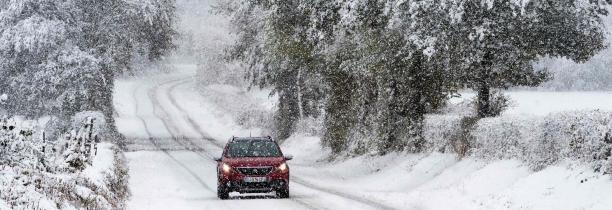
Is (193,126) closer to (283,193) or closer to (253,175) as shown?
(283,193)

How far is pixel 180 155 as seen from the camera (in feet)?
134

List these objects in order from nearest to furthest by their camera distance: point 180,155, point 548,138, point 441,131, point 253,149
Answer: point 548,138 < point 253,149 < point 441,131 < point 180,155

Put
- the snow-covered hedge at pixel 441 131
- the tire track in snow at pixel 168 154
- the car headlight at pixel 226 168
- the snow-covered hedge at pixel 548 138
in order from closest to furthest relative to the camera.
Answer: the snow-covered hedge at pixel 548 138, the car headlight at pixel 226 168, the snow-covered hedge at pixel 441 131, the tire track in snow at pixel 168 154

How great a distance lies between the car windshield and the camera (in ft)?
70.7

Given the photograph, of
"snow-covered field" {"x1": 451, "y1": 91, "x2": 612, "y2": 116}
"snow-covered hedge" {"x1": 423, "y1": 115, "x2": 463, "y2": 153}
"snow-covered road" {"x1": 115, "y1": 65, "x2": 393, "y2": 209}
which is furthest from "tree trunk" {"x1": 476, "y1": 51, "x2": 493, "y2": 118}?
"snow-covered field" {"x1": 451, "y1": 91, "x2": 612, "y2": 116}

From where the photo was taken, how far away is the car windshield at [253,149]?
2155 centimetres

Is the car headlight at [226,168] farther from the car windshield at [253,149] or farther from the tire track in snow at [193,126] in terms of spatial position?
the tire track in snow at [193,126]

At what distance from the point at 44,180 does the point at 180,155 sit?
27.5 metres

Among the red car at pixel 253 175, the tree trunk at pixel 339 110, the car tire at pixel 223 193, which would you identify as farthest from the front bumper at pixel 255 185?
the tree trunk at pixel 339 110

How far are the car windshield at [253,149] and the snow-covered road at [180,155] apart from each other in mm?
1115

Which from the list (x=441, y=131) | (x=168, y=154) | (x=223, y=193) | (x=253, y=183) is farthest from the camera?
(x=168, y=154)

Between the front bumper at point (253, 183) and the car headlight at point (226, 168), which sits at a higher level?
the car headlight at point (226, 168)

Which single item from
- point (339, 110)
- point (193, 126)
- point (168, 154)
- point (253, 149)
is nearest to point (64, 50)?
point (168, 154)

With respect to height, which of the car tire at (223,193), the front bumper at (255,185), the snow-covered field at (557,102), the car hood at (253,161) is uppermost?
the car hood at (253,161)
